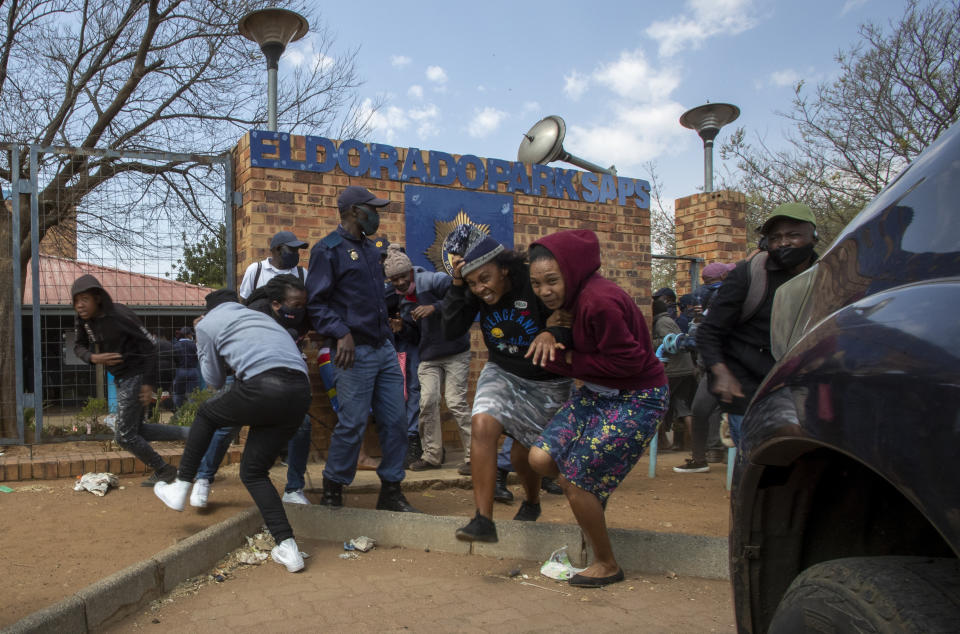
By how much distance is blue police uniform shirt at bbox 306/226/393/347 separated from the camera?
4.36 meters

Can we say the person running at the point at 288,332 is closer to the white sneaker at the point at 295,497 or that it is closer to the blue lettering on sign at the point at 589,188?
the white sneaker at the point at 295,497

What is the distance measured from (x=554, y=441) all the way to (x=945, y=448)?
7.83 feet

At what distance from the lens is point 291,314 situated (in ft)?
14.9

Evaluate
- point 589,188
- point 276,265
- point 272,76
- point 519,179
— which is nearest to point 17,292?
point 276,265

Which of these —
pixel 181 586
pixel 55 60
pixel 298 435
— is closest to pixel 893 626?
pixel 181 586

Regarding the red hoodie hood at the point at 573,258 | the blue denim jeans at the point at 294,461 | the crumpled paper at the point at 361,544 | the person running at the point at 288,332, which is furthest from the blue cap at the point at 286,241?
the red hoodie hood at the point at 573,258

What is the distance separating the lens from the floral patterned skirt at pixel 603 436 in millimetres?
3279

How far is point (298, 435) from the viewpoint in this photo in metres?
4.66

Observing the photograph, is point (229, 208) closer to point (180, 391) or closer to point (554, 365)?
point (180, 391)

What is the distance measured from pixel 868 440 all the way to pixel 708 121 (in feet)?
26.8

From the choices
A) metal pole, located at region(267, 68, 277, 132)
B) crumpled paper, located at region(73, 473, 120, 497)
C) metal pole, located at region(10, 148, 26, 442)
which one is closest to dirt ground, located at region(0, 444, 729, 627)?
crumpled paper, located at region(73, 473, 120, 497)

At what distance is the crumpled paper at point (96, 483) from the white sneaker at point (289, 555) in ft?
6.50

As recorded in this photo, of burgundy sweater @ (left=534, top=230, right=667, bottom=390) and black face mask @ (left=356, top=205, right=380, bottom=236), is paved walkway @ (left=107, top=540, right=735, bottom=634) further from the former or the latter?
black face mask @ (left=356, top=205, right=380, bottom=236)

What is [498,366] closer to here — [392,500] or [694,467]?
[392,500]
